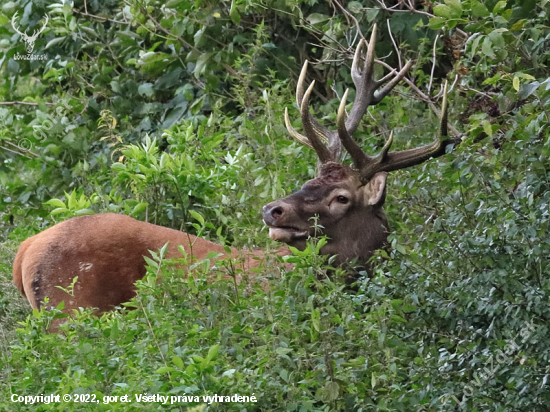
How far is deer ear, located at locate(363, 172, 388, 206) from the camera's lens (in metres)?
6.13

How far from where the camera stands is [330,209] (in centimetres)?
609

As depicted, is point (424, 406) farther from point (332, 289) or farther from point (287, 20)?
point (287, 20)

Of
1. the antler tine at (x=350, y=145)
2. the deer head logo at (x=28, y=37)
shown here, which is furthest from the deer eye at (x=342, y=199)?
the deer head logo at (x=28, y=37)

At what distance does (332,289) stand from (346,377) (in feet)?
1.89

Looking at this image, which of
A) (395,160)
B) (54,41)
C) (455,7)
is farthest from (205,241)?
(54,41)

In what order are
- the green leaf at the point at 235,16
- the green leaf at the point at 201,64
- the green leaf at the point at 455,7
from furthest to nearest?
the green leaf at the point at 201,64 < the green leaf at the point at 235,16 < the green leaf at the point at 455,7

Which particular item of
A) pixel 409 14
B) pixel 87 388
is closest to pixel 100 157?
pixel 409 14

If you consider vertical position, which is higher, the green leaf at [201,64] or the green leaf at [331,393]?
the green leaf at [331,393]

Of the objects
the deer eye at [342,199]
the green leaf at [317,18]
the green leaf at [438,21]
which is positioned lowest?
the deer eye at [342,199]

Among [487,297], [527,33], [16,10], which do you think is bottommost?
[16,10]

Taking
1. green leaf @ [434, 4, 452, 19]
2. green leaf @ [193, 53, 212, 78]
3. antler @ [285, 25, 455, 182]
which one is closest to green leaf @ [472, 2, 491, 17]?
green leaf @ [434, 4, 452, 19]

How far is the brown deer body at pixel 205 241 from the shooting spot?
5.85m

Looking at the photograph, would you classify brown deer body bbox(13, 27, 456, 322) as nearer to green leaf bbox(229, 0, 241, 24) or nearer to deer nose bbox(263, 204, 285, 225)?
deer nose bbox(263, 204, 285, 225)

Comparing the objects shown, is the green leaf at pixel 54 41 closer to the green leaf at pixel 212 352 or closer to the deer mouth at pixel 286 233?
the deer mouth at pixel 286 233
